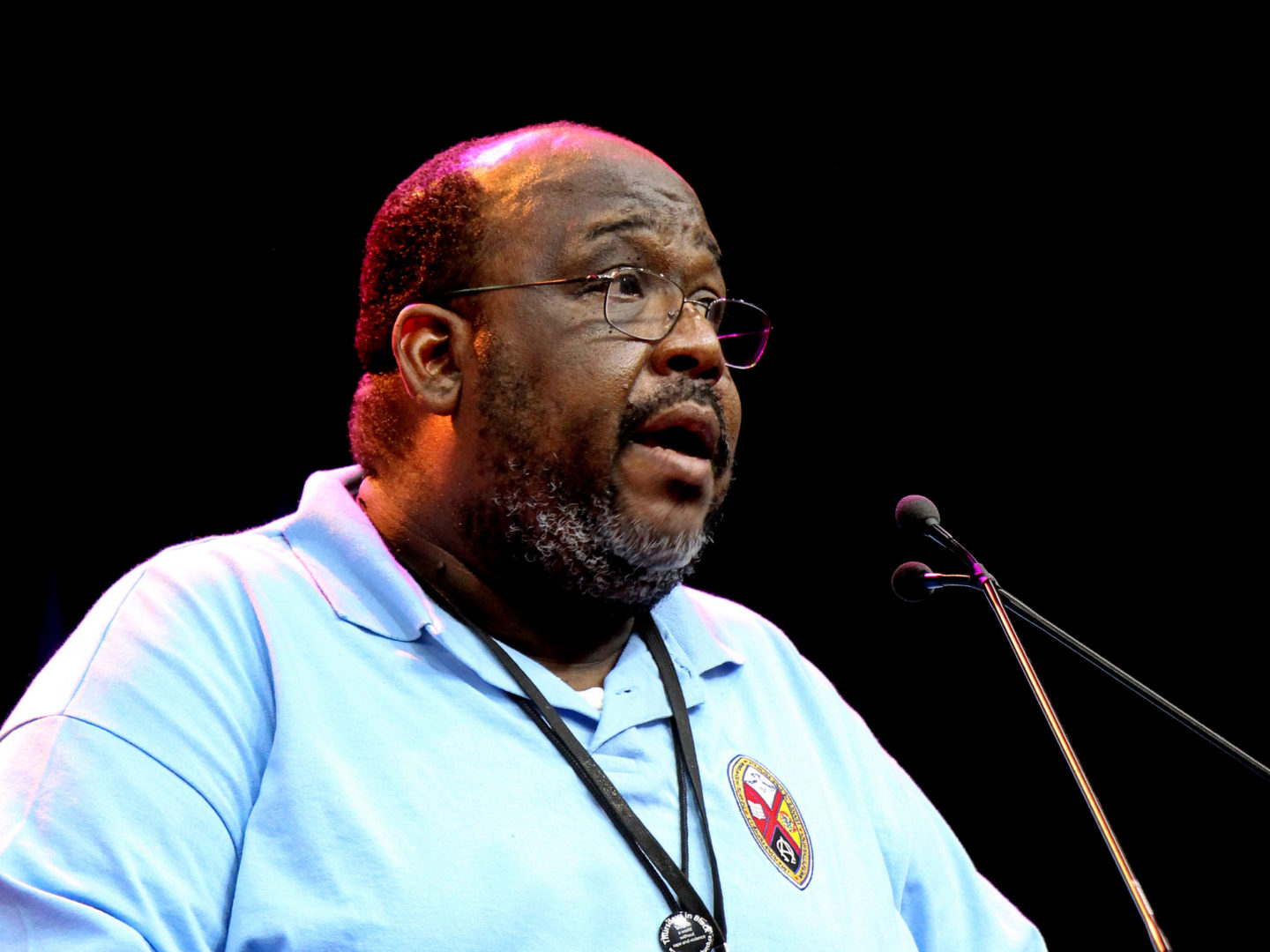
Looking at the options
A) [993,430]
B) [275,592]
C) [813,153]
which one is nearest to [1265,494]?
[993,430]

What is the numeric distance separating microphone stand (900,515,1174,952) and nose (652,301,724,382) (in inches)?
15.6

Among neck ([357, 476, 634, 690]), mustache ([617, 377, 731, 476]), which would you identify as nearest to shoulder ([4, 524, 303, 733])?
neck ([357, 476, 634, 690])

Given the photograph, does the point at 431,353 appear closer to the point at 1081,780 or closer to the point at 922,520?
the point at 922,520

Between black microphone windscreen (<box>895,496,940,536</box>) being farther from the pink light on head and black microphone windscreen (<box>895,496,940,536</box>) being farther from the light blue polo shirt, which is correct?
the pink light on head

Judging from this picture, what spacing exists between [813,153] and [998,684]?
58.7 inches

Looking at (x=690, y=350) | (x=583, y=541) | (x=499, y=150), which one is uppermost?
(x=499, y=150)

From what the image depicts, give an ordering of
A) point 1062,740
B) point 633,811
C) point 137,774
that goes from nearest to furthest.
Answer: point 137,774
point 1062,740
point 633,811

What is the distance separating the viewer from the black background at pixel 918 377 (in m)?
2.39

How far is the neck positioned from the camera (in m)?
1.65

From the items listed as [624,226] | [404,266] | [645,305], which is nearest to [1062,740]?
[645,305]

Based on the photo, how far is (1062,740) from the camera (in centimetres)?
132

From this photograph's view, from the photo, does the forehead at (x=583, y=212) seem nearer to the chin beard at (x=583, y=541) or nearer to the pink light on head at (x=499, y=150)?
the pink light on head at (x=499, y=150)

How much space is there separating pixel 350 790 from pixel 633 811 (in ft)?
Result: 1.24

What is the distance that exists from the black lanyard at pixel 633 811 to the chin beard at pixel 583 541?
0.15 metres
